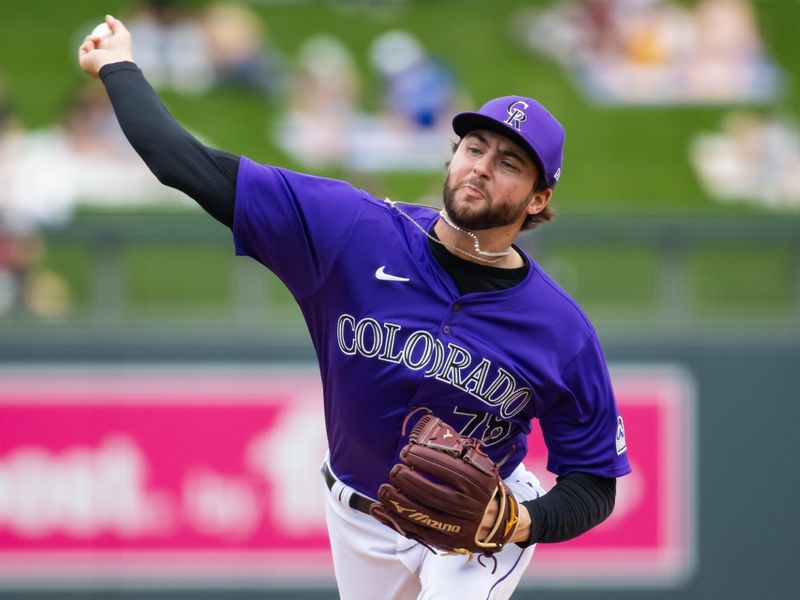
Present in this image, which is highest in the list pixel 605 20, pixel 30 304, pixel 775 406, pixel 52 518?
pixel 605 20

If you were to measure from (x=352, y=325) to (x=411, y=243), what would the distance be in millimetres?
303

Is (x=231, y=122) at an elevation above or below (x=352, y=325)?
below

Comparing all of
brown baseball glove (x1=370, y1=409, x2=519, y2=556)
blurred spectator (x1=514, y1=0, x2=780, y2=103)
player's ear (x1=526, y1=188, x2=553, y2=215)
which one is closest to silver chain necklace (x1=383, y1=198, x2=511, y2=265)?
player's ear (x1=526, y1=188, x2=553, y2=215)

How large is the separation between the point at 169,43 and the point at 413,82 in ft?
6.94

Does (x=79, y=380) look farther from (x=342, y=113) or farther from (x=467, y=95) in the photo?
(x=467, y=95)

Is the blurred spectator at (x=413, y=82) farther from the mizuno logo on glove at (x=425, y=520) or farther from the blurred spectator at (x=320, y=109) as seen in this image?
the mizuno logo on glove at (x=425, y=520)

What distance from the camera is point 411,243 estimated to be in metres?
3.41

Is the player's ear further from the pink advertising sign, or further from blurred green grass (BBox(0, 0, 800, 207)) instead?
blurred green grass (BBox(0, 0, 800, 207))

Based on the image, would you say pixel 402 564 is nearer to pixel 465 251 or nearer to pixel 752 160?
pixel 465 251

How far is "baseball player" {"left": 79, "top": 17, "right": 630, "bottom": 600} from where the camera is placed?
3.21 m

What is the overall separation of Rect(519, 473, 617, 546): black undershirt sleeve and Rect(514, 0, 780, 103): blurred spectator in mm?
7763

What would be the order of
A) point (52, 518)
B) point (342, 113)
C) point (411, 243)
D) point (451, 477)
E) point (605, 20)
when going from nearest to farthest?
point (451, 477) < point (411, 243) < point (52, 518) < point (342, 113) < point (605, 20)

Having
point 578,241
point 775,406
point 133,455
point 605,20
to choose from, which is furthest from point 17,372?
point 605,20

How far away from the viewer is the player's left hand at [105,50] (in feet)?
10.5
